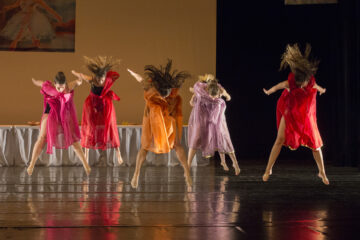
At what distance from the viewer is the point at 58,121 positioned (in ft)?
20.1

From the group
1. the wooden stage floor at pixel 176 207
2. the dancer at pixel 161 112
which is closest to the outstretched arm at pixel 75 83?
the wooden stage floor at pixel 176 207

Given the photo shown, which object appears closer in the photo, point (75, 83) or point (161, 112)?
point (161, 112)

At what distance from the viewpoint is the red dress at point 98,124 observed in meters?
6.51

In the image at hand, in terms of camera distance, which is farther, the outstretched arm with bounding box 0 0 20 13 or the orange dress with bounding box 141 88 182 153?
the outstretched arm with bounding box 0 0 20 13

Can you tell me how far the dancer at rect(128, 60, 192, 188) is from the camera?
4945 millimetres

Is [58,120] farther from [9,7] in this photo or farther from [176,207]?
[9,7]

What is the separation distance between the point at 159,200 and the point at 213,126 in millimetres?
2326

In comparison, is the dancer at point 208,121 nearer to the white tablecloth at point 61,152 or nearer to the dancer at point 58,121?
the dancer at point 58,121

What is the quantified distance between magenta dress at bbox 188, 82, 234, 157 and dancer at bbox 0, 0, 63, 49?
3.71 metres

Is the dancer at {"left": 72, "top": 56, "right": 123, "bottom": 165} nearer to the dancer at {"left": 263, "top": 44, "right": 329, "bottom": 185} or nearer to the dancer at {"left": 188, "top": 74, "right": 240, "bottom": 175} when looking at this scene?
the dancer at {"left": 188, "top": 74, "right": 240, "bottom": 175}

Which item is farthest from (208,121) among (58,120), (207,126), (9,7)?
(9,7)

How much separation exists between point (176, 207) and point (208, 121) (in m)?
2.64

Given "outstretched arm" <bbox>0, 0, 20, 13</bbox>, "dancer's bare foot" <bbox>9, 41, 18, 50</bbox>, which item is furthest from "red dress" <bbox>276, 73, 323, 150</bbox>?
"outstretched arm" <bbox>0, 0, 20, 13</bbox>

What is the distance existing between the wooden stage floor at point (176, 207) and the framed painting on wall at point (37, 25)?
3.20 metres
